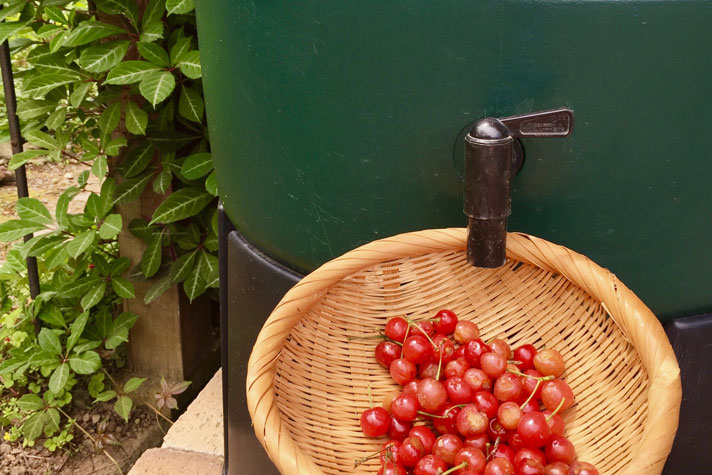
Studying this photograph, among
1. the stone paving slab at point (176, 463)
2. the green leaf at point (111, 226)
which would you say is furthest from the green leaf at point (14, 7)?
the stone paving slab at point (176, 463)

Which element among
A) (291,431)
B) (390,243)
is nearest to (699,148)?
(390,243)

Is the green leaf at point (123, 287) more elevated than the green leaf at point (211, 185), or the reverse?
the green leaf at point (211, 185)

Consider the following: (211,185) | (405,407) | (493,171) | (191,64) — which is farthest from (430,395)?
(191,64)

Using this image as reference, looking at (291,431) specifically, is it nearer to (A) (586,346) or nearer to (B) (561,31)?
(A) (586,346)

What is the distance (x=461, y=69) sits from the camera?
1.05 metres

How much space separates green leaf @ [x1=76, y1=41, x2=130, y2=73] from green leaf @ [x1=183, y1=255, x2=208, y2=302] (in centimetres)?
51

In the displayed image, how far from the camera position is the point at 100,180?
1.82m

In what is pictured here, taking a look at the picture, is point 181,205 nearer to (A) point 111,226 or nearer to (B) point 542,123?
(A) point 111,226

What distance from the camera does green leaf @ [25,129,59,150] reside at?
74.0 inches

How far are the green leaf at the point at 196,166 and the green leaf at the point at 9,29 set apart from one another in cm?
45

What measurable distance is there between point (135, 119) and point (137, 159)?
0.13m

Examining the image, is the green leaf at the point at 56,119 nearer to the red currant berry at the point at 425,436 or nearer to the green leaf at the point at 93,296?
the green leaf at the point at 93,296

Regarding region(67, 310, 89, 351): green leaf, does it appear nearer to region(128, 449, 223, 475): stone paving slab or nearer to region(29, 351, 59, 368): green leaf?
region(29, 351, 59, 368): green leaf

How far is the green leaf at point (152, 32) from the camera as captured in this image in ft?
5.41
